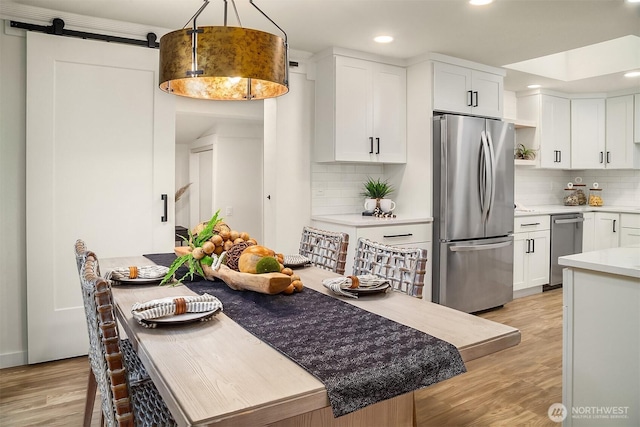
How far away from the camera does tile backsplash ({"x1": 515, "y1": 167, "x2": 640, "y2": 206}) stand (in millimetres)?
5645

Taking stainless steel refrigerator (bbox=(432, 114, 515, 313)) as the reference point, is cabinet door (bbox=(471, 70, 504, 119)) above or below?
above

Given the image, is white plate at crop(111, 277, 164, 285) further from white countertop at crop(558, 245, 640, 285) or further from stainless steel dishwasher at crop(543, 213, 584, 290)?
stainless steel dishwasher at crop(543, 213, 584, 290)

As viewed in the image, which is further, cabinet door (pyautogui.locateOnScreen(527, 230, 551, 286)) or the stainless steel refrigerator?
cabinet door (pyautogui.locateOnScreen(527, 230, 551, 286))

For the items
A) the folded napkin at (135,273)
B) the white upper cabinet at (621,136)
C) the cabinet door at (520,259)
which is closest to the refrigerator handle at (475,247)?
the cabinet door at (520,259)

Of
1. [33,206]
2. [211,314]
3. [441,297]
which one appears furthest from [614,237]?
[33,206]

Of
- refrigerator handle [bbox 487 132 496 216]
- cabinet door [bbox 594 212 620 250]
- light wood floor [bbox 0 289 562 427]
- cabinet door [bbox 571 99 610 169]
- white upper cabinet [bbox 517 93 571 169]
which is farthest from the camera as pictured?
cabinet door [bbox 571 99 610 169]

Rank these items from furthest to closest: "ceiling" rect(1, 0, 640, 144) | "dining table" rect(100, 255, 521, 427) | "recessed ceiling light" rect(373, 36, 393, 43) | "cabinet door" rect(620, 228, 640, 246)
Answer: "cabinet door" rect(620, 228, 640, 246)
"recessed ceiling light" rect(373, 36, 393, 43)
"ceiling" rect(1, 0, 640, 144)
"dining table" rect(100, 255, 521, 427)

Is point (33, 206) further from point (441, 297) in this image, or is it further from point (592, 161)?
point (592, 161)

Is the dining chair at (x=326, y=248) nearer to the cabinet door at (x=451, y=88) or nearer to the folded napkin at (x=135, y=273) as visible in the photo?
the folded napkin at (x=135, y=273)

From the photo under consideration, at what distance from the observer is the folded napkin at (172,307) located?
1340 millimetres

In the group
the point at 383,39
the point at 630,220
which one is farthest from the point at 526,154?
the point at 383,39

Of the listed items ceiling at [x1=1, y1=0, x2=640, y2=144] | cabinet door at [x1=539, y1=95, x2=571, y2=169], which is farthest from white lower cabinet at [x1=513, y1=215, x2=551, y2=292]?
ceiling at [x1=1, y1=0, x2=640, y2=144]

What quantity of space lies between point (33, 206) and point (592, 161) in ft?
19.5

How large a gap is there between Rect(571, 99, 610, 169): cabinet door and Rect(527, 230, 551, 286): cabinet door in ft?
4.15
